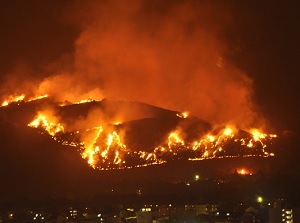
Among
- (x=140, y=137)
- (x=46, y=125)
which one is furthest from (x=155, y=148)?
(x=46, y=125)

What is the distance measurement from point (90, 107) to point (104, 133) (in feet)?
10.5

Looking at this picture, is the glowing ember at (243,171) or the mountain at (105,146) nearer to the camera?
the mountain at (105,146)

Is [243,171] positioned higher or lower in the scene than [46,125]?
lower

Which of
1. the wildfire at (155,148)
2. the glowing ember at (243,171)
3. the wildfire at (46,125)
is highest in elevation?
the wildfire at (46,125)

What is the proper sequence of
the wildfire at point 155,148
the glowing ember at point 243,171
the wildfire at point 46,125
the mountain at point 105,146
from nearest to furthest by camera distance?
the mountain at point 105,146 < the glowing ember at point 243,171 < the wildfire at point 155,148 < the wildfire at point 46,125

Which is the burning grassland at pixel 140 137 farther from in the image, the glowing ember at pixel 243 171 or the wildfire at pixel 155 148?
the glowing ember at pixel 243 171

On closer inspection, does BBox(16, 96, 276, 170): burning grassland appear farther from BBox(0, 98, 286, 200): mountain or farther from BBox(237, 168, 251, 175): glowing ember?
BBox(237, 168, 251, 175): glowing ember

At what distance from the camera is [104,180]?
94.0 feet

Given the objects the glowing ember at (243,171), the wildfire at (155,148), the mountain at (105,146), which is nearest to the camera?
the mountain at (105,146)

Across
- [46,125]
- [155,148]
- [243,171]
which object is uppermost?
[46,125]

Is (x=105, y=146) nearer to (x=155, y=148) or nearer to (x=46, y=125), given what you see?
(x=155, y=148)

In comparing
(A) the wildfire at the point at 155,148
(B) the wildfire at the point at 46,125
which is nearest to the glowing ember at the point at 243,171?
(A) the wildfire at the point at 155,148

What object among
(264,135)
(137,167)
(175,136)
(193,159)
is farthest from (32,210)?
(264,135)

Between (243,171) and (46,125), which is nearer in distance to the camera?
(243,171)
